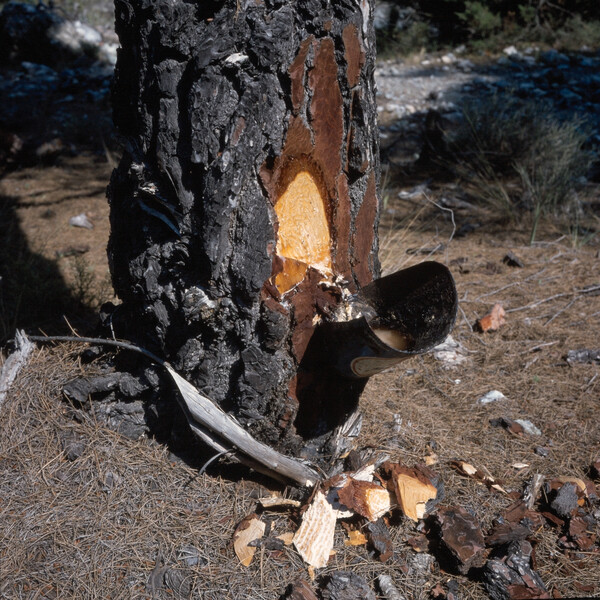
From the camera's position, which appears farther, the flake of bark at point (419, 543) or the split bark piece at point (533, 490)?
the split bark piece at point (533, 490)

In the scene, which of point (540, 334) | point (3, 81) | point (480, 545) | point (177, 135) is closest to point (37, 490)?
point (177, 135)

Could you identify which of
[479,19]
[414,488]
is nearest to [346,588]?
[414,488]

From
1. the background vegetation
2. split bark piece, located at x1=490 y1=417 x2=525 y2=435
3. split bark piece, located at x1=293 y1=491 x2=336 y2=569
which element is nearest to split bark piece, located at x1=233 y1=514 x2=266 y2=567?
split bark piece, located at x1=293 y1=491 x2=336 y2=569

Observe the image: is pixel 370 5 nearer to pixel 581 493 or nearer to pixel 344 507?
pixel 344 507

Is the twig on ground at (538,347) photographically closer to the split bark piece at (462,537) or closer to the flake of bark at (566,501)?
the flake of bark at (566,501)

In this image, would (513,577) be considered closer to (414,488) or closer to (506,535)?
(506,535)

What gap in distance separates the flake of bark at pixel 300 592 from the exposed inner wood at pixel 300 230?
916 mm

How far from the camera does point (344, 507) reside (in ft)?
6.37

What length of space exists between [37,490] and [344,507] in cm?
109

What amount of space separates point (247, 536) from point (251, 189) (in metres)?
1.14

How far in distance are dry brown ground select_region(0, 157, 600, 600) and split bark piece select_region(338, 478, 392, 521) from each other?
0.26ft

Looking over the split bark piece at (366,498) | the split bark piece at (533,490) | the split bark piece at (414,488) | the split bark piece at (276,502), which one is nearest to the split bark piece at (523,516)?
the split bark piece at (533,490)

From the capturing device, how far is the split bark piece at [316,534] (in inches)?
72.0

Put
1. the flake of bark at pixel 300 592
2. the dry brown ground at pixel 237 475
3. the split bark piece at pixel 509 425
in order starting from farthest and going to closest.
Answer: the split bark piece at pixel 509 425
the dry brown ground at pixel 237 475
the flake of bark at pixel 300 592
